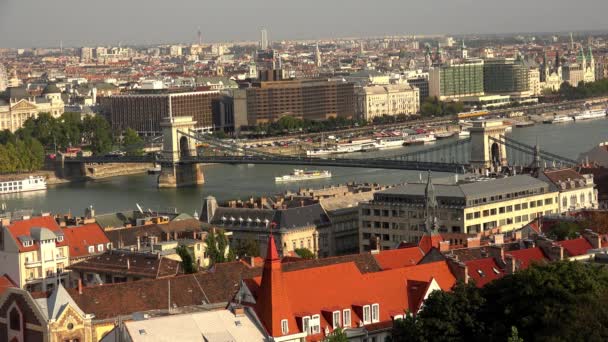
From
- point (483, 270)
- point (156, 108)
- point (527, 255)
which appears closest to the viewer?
point (483, 270)

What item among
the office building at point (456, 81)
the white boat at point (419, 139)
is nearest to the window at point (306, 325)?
the white boat at point (419, 139)

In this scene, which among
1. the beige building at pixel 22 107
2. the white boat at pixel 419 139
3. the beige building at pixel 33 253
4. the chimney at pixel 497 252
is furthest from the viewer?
the beige building at pixel 22 107

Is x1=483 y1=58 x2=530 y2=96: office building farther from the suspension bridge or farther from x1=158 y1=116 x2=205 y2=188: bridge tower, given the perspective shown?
x1=158 y1=116 x2=205 y2=188: bridge tower

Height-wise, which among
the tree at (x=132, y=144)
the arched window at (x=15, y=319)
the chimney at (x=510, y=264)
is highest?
the chimney at (x=510, y=264)

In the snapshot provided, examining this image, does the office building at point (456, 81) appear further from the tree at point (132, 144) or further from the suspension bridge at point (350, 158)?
the suspension bridge at point (350, 158)

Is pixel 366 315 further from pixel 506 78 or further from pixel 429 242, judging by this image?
pixel 506 78

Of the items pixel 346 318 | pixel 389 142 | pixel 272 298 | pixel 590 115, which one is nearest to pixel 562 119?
pixel 590 115
